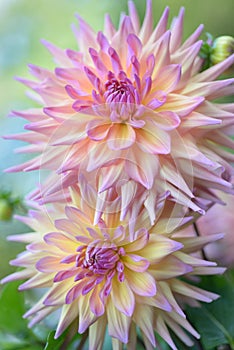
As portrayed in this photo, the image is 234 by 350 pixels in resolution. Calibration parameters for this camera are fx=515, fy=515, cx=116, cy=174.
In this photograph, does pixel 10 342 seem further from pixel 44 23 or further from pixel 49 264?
pixel 44 23

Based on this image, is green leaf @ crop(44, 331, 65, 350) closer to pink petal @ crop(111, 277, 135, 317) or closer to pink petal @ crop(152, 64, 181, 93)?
pink petal @ crop(111, 277, 135, 317)

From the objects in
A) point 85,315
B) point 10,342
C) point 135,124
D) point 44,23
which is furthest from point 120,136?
point 44,23

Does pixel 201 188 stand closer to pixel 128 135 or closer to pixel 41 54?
pixel 128 135

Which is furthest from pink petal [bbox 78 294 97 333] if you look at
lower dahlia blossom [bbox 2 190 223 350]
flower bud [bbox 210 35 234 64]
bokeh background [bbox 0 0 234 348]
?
bokeh background [bbox 0 0 234 348]

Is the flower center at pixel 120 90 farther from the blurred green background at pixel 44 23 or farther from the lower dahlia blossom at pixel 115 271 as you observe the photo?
the blurred green background at pixel 44 23

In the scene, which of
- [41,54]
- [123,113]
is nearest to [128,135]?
[123,113]
